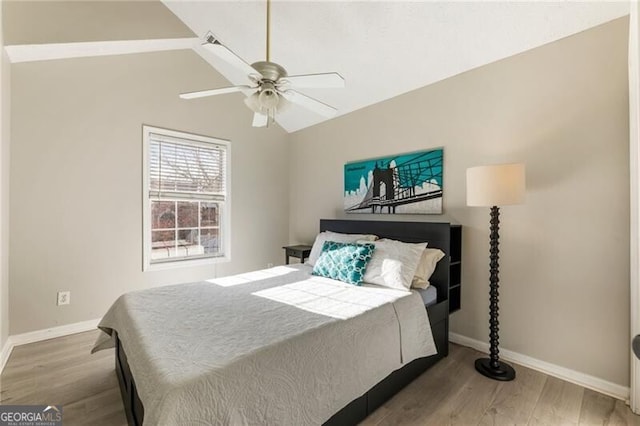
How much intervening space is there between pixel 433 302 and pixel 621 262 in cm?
124

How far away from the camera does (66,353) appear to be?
2475mm

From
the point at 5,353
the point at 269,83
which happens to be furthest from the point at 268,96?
the point at 5,353

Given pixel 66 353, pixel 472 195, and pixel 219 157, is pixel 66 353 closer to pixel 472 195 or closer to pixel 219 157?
pixel 219 157

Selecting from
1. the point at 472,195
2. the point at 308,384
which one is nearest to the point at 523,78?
the point at 472,195

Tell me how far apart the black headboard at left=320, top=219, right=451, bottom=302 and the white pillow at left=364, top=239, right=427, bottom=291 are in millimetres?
191

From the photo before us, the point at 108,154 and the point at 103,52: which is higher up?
the point at 103,52

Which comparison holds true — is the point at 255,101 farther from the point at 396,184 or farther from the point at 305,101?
the point at 396,184

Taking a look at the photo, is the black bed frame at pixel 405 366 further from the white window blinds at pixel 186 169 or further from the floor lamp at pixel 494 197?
the white window blinds at pixel 186 169

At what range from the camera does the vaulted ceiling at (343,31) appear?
6.98 feet

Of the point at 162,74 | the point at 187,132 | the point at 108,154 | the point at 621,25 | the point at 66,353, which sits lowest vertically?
the point at 66,353

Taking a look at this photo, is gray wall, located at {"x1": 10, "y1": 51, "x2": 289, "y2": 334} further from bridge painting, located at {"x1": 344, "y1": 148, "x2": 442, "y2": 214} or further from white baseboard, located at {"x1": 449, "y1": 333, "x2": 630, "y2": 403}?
white baseboard, located at {"x1": 449, "y1": 333, "x2": 630, "y2": 403}

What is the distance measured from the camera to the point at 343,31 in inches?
102

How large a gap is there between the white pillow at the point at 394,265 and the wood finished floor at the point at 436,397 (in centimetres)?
72

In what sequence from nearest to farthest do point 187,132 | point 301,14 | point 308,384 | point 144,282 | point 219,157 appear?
1. point 308,384
2. point 301,14
3. point 144,282
4. point 187,132
5. point 219,157
